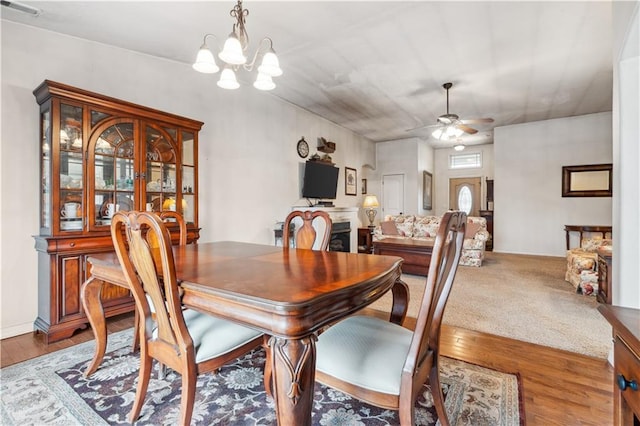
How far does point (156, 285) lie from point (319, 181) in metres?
4.60

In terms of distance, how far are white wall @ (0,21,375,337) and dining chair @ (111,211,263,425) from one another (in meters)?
1.95

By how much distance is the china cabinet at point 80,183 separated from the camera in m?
2.35

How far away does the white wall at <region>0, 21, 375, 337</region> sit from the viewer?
244 cm

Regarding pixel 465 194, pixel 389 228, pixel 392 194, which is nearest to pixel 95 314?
pixel 389 228

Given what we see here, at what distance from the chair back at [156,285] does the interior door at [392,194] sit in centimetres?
716

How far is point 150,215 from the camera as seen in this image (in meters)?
1.13

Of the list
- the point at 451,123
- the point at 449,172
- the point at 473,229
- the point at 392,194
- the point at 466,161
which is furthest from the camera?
the point at 449,172

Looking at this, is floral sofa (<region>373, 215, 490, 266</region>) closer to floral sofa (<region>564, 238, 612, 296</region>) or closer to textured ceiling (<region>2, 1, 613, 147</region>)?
floral sofa (<region>564, 238, 612, 296</region>)

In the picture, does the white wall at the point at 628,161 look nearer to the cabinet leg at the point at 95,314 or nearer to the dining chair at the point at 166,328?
the dining chair at the point at 166,328

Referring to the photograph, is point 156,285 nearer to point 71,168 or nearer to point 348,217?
point 71,168

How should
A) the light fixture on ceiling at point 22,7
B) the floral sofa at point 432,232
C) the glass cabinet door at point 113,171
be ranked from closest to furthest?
the light fixture on ceiling at point 22,7 < the glass cabinet door at point 113,171 < the floral sofa at point 432,232

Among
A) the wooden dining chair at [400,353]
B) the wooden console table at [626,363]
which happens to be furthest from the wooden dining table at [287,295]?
the wooden console table at [626,363]

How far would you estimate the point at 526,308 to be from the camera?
313 cm

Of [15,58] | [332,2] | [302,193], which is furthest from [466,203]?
[15,58]
